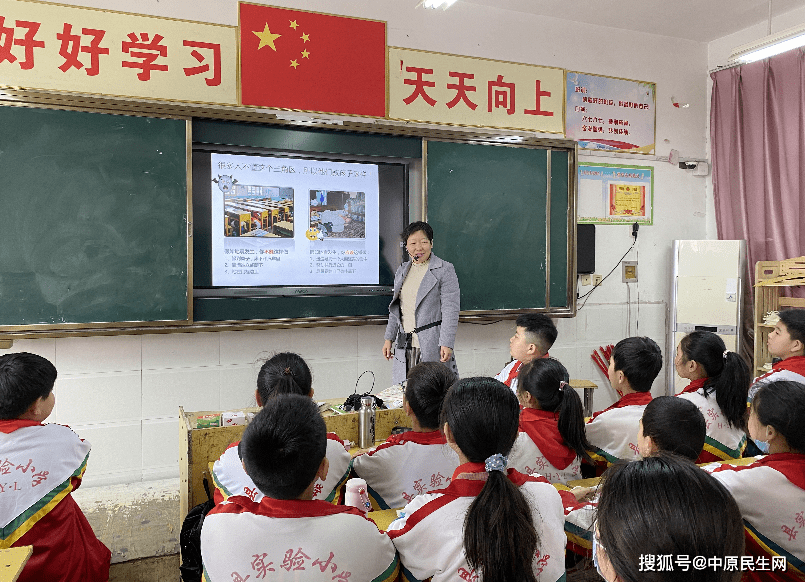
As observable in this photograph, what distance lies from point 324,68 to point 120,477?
2702 mm

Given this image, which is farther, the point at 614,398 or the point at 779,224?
the point at 614,398

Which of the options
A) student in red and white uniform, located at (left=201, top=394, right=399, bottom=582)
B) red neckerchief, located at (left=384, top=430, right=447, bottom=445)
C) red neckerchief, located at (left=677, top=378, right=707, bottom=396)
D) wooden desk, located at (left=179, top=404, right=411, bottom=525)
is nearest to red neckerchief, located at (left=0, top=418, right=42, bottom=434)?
wooden desk, located at (left=179, top=404, right=411, bottom=525)

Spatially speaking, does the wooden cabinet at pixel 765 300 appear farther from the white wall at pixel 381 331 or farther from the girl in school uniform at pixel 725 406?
the girl in school uniform at pixel 725 406

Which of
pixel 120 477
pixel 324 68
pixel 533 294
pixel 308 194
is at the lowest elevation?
pixel 120 477

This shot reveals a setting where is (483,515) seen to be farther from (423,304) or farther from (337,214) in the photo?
(337,214)

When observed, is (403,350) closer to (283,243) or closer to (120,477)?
(283,243)

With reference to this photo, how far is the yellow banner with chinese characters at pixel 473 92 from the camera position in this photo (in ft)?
12.8

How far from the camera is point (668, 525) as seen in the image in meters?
0.79

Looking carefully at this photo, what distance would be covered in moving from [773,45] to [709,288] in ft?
5.73

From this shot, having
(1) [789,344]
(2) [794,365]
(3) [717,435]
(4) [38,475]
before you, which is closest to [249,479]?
(4) [38,475]

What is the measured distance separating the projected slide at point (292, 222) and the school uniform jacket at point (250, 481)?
6.57ft

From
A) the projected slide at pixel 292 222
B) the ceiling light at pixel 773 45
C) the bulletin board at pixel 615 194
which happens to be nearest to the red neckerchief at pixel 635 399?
the projected slide at pixel 292 222

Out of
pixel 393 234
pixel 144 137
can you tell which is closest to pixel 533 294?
pixel 393 234

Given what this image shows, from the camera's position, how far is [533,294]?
14.0ft
